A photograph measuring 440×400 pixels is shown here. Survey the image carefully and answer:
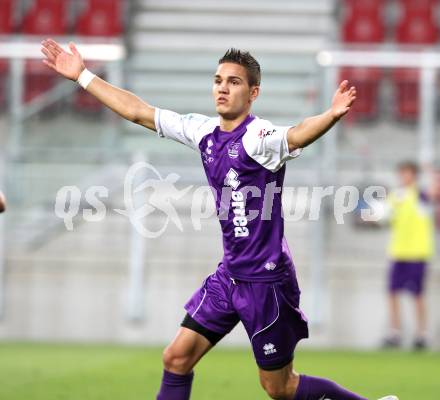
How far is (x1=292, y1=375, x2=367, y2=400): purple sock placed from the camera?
19.4 ft

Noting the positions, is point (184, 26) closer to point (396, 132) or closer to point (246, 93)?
point (396, 132)

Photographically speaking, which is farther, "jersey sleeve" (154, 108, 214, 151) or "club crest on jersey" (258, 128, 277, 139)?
"jersey sleeve" (154, 108, 214, 151)

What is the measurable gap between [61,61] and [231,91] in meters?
0.99

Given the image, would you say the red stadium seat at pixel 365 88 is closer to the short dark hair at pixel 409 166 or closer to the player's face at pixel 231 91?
the short dark hair at pixel 409 166

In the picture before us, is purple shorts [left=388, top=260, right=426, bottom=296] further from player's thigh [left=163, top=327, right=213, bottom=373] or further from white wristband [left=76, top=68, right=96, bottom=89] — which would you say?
white wristband [left=76, top=68, right=96, bottom=89]

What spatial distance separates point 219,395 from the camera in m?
7.73

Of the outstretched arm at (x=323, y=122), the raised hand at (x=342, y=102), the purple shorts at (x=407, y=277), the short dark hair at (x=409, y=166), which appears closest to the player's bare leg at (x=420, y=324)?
the purple shorts at (x=407, y=277)

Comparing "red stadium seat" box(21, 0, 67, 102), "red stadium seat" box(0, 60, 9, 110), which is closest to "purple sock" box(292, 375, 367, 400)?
"red stadium seat" box(0, 60, 9, 110)

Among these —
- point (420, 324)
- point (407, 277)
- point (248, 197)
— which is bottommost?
point (420, 324)

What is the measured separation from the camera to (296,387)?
5.91 m

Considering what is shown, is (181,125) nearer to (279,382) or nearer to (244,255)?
(244,255)

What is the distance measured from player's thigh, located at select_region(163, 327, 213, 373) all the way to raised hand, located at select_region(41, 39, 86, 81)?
1532 mm

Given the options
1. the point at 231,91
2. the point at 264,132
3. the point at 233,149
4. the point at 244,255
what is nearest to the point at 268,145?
the point at 264,132

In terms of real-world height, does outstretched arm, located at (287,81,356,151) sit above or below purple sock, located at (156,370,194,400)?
above
